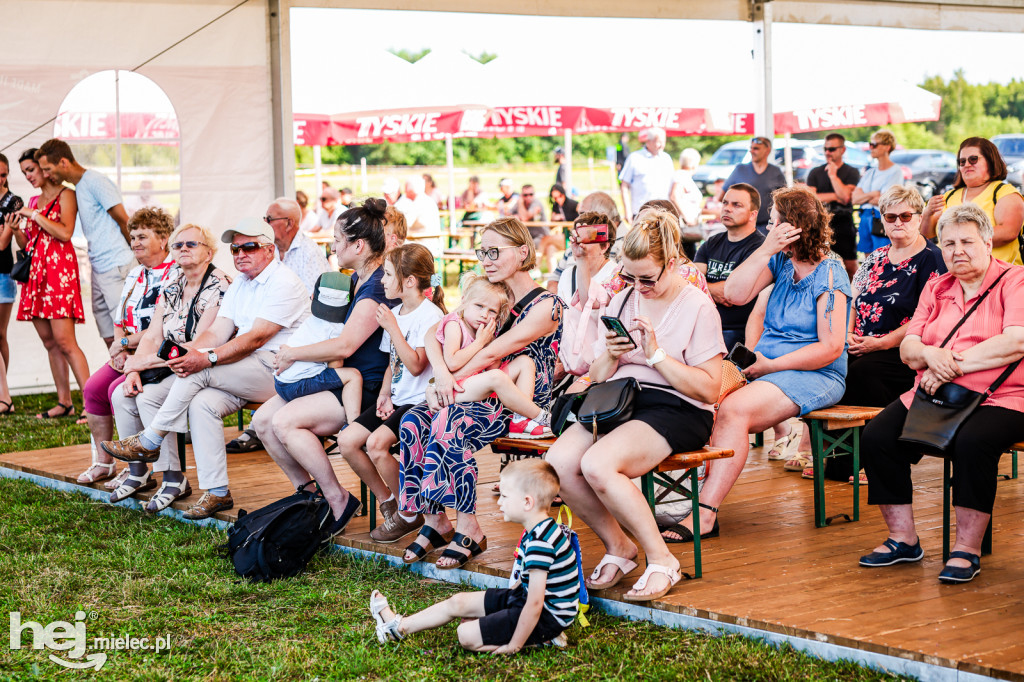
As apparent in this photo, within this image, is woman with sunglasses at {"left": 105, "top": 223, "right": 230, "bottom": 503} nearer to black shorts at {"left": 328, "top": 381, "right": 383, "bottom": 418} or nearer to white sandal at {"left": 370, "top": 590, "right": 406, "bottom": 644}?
black shorts at {"left": 328, "top": 381, "right": 383, "bottom": 418}

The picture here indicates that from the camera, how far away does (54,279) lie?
24.7ft

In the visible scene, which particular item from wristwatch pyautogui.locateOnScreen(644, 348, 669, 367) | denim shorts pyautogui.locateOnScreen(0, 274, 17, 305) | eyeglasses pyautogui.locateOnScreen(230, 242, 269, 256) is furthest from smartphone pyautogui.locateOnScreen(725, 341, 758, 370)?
denim shorts pyautogui.locateOnScreen(0, 274, 17, 305)

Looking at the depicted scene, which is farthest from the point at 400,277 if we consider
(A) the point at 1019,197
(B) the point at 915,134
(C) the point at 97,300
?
(B) the point at 915,134

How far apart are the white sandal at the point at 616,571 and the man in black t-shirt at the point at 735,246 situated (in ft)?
6.20

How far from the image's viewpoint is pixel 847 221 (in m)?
8.70

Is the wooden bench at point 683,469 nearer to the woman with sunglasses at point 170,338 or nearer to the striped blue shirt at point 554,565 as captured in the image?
the striped blue shirt at point 554,565

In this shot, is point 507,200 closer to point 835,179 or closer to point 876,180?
point 835,179

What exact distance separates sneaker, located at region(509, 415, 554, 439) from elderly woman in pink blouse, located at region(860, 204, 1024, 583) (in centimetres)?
117

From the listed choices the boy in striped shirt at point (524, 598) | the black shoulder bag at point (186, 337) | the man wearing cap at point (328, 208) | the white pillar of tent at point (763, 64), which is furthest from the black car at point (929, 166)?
the boy in striped shirt at point (524, 598)

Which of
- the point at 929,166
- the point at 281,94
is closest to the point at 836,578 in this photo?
the point at 281,94

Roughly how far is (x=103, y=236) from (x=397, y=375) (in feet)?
13.4

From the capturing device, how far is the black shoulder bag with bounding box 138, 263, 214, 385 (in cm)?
529

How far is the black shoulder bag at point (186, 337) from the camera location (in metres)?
5.29

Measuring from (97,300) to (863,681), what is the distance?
20.7ft
